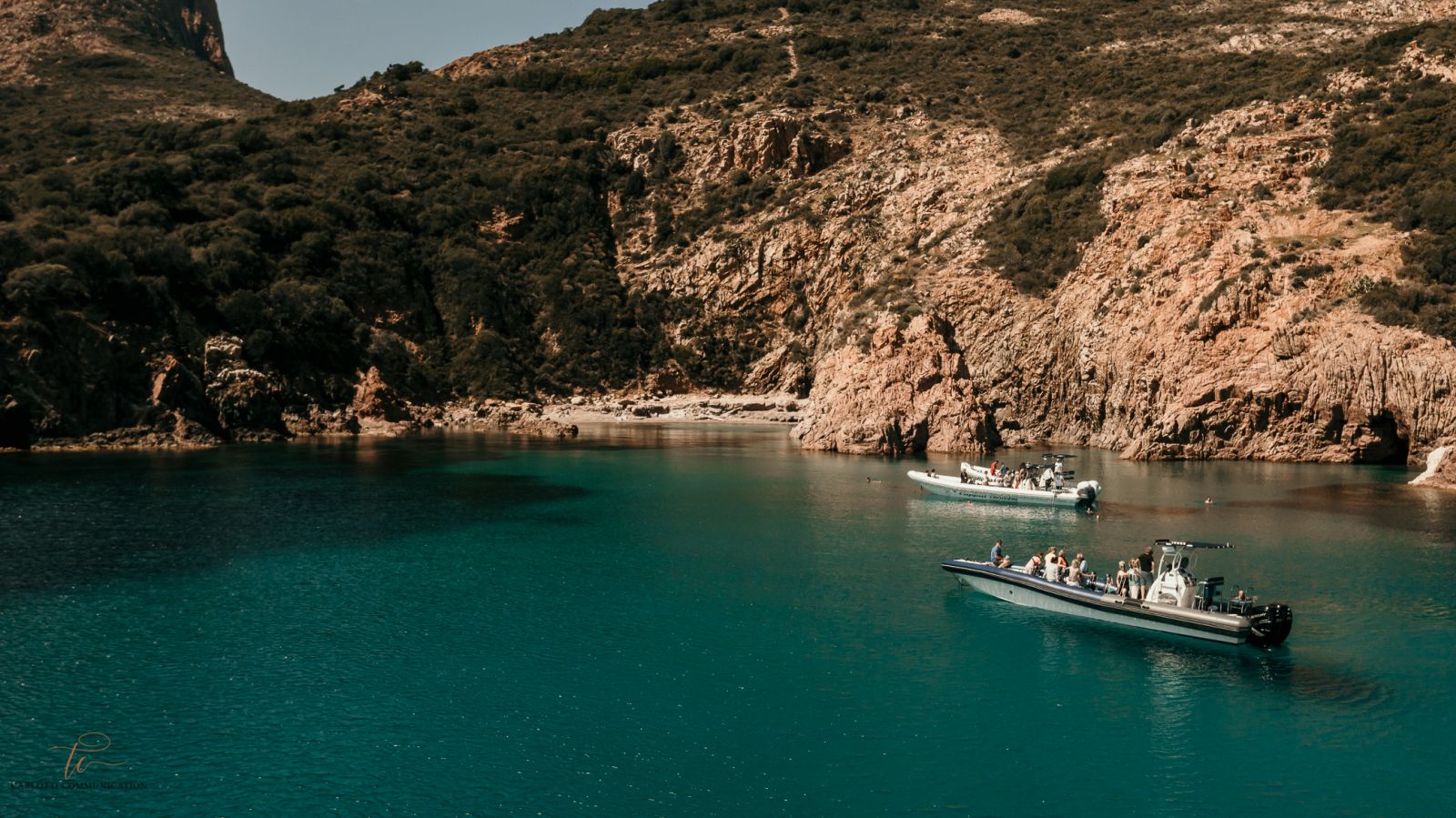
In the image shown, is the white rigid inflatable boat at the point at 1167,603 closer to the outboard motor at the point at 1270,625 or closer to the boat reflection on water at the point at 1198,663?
the outboard motor at the point at 1270,625

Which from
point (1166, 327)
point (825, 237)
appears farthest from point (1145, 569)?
point (825, 237)

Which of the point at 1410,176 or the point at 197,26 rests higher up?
the point at 197,26

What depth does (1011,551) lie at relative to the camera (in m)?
35.6

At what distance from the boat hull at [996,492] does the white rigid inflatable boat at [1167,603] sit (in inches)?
606

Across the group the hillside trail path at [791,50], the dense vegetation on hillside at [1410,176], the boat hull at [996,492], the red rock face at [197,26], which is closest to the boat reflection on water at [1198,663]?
the boat hull at [996,492]

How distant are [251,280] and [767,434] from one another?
48519 mm

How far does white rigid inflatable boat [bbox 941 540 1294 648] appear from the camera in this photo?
2352 centimetres

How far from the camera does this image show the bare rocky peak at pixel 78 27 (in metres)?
131

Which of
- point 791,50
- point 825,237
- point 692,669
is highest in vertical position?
point 791,50

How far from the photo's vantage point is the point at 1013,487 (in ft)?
157

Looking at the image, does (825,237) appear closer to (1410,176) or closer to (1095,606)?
(1410,176)

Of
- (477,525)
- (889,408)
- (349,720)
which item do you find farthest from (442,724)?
(889,408)

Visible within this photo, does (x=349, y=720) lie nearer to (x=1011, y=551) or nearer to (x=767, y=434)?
(x=1011, y=551)

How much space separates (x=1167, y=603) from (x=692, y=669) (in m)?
12.4
